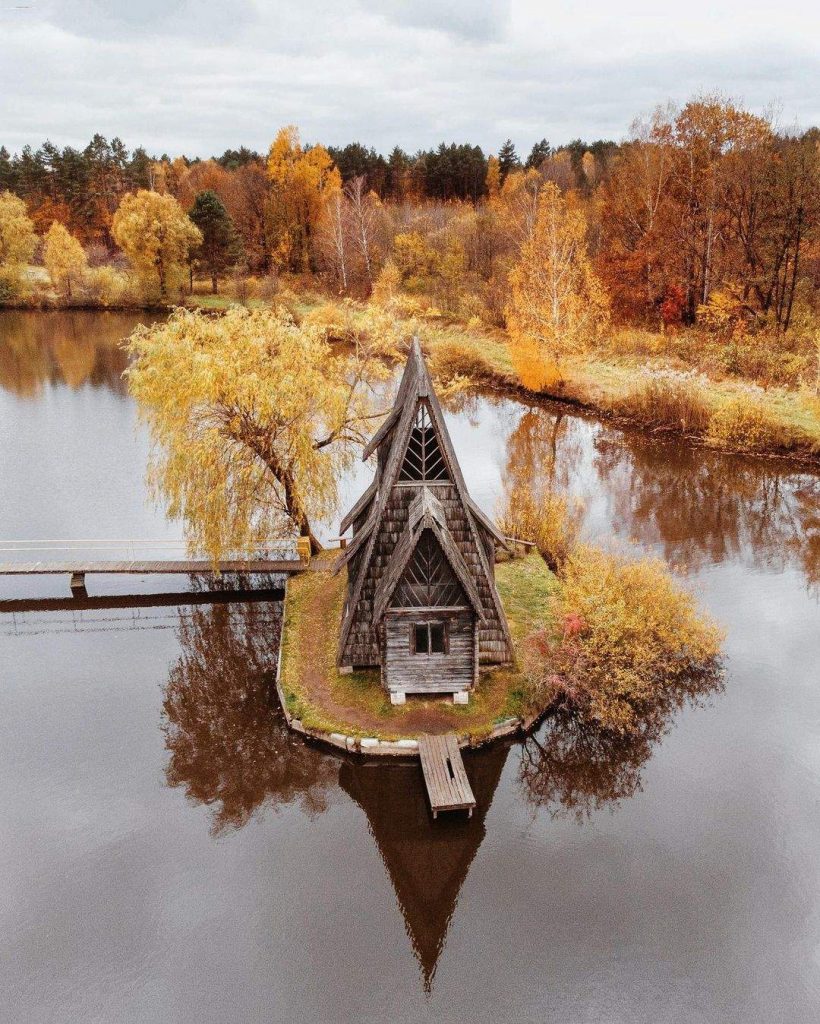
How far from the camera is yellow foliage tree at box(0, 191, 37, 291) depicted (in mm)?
79875

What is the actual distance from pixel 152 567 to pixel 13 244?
2822 inches

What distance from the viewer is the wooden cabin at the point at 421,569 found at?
1736 cm

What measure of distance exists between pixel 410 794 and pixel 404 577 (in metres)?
5.27

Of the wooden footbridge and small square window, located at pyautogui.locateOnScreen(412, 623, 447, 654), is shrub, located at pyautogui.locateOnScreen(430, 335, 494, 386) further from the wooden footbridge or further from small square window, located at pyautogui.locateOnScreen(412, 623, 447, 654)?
small square window, located at pyautogui.locateOnScreen(412, 623, 447, 654)

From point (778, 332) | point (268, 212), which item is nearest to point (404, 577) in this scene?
point (778, 332)

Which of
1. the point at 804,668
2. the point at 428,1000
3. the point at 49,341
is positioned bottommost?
the point at 428,1000

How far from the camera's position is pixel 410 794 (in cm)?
1717

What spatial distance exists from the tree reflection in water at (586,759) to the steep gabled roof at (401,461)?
9.78 ft

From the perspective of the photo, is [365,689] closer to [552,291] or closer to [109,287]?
[552,291]

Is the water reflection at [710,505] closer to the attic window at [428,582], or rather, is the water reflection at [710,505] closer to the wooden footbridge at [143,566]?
the attic window at [428,582]

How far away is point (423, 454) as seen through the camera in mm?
17609

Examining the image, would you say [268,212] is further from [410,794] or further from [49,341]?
[410,794]

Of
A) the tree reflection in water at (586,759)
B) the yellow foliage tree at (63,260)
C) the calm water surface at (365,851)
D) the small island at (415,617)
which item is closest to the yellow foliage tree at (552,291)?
the calm water surface at (365,851)

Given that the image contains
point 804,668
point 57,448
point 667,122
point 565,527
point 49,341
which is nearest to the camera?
point 804,668
